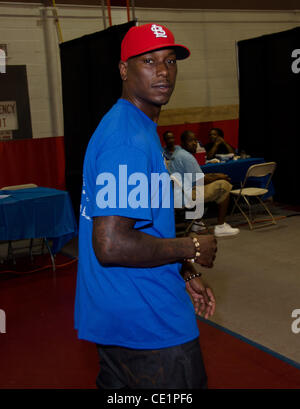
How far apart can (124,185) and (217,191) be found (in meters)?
5.22

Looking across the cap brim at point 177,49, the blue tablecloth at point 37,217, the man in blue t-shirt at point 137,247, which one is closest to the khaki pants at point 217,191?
the blue tablecloth at point 37,217

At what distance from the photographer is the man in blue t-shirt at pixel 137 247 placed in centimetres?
118

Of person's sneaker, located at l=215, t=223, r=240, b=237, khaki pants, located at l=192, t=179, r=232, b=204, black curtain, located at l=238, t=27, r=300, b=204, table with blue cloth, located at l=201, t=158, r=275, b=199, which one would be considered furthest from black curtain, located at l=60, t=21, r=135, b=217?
black curtain, located at l=238, t=27, r=300, b=204

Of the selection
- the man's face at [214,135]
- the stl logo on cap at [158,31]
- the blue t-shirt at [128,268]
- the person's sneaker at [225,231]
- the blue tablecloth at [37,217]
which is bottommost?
the person's sneaker at [225,231]

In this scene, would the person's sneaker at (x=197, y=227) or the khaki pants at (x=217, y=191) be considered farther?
the person's sneaker at (x=197, y=227)

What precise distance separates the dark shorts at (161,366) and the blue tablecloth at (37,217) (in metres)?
3.75

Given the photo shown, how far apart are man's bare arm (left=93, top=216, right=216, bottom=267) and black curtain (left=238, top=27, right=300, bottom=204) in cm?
683

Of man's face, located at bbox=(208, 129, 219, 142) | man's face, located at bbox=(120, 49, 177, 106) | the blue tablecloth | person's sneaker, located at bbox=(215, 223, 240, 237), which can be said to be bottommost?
person's sneaker, located at bbox=(215, 223, 240, 237)

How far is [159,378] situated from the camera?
132cm

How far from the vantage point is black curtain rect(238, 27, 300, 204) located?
298 inches

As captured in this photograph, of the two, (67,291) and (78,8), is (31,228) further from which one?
(78,8)

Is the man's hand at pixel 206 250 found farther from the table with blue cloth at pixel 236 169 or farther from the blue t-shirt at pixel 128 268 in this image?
the table with blue cloth at pixel 236 169

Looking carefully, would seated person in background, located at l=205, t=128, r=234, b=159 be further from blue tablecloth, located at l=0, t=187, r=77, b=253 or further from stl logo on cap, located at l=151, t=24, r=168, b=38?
stl logo on cap, located at l=151, t=24, r=168, b=38
